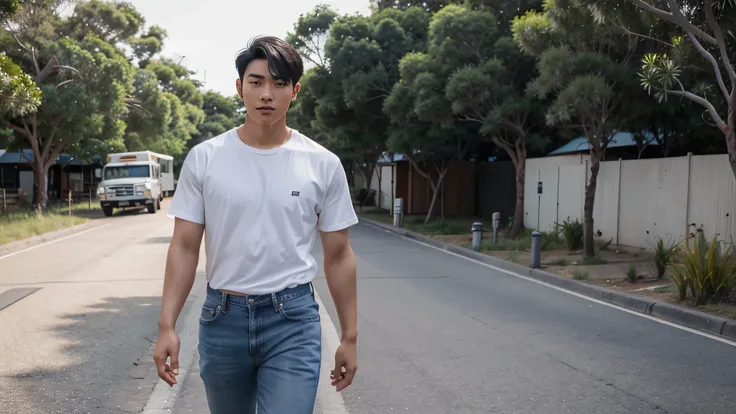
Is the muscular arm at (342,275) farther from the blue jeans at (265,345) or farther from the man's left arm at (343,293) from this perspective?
the blue jeans at (265,345)

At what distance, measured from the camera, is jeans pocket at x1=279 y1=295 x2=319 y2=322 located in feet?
8.44

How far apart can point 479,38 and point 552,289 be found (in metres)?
9.99

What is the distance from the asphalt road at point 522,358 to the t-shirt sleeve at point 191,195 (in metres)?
2.74

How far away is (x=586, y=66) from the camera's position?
13469mm

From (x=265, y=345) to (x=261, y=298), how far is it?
0.17 m

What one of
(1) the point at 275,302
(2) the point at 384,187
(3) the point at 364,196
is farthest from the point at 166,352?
(2) the point at 384,187

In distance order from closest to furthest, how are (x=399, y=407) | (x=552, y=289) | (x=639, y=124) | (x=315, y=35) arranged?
(x=399, y=407) → (x=552, y=289) → (x=639, y=124) → (x=315, y=35)

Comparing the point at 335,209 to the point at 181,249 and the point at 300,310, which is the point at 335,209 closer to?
the point at 300,310

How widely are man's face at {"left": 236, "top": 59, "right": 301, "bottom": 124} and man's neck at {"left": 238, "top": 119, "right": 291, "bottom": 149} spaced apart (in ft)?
0.09

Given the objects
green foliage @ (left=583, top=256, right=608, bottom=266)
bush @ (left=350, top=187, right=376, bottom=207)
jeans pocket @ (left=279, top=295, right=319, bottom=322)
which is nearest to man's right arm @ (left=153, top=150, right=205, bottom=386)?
jeans pocket @ (left=279, top=295, right=319, bottom=322)

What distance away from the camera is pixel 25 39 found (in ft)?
95.0

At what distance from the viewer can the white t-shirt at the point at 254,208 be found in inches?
102

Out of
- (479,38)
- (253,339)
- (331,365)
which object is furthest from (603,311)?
(479,38)

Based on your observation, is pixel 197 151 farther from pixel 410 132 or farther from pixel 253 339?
pixel 410 132
